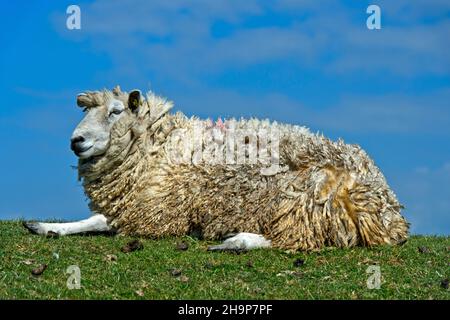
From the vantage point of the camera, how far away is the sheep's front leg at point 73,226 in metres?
12.0

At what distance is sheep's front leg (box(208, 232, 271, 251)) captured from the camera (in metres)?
10.6

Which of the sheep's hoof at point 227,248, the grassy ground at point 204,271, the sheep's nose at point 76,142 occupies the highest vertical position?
the sheep's nose at point 76,142

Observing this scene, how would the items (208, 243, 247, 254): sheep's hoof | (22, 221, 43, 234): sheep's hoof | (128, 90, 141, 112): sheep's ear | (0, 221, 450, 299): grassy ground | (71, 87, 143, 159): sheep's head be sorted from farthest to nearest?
(128, 90, 141, 112): sheep's ear → (71, 87, 143, 159): sheep's head → (22, 221, 43, 234): sheep's hoof → (208, 243, 247, 254): sheep's hoof → (0, 221, 450, 299): grassy ground

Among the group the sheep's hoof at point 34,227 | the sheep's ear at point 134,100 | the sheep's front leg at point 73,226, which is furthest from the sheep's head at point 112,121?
the sheep's hoof at point 34,227

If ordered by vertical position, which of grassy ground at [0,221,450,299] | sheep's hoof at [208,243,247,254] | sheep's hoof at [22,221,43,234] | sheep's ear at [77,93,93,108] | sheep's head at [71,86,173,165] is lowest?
grassy ground at [0,221,450,299]

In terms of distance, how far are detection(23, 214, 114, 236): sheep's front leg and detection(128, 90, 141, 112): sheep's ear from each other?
6.08ft

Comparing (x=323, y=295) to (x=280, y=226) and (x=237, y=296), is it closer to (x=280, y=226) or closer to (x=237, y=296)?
(x=237, y=296)

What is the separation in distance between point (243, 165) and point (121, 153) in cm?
218

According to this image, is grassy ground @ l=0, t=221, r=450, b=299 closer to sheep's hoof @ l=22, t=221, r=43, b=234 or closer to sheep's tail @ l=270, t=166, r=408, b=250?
sheep's tail @ l=270, t=166, r=408, b=250

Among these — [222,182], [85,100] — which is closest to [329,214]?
[222,182]

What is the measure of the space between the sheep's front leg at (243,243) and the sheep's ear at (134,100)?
116 inches

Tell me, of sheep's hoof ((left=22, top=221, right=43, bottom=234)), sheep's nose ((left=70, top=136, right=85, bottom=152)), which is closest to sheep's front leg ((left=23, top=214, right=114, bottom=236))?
sheep's hoof ((left=22, top=221, right=43, bottom=234))

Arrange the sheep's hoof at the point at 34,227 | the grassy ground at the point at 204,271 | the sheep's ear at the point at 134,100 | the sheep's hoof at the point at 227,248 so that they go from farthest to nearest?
the sheep's ear at the point at 134,100, the sheep's hoof at the point at 34,227, the sheep's hoof at the point at 227,248, the grassy ground at the point at 204,271

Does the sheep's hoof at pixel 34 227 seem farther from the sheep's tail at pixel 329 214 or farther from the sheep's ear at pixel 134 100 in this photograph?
the sheep's tail at pixel 329 214
